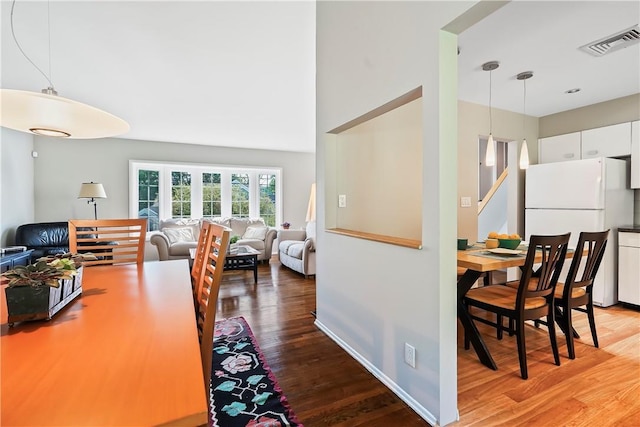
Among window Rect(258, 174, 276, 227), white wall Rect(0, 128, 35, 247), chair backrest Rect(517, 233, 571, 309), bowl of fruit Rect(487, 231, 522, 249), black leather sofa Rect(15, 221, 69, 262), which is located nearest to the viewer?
chair backrest Rect(517, 233, 571, 309)

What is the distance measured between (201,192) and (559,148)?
615 centimetres

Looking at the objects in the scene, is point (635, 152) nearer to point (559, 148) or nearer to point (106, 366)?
point (559, 148)

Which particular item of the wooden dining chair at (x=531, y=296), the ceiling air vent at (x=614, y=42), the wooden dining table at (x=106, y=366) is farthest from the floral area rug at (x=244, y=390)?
the ceiling air vent at (x=614, y=42)

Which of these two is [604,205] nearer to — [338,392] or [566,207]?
[566,207]

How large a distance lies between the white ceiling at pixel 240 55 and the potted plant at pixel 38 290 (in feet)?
6.28

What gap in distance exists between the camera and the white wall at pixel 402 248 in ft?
4.80

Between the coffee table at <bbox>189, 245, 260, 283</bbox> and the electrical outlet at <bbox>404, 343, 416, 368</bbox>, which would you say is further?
the coffee table at <bbox>189, 245, 260, 283</bbox>

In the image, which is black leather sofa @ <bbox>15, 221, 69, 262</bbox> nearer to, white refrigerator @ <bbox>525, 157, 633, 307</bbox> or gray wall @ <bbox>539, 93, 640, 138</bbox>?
white refrigerator @ <bbox>525, 157, 633, 307</bbox>

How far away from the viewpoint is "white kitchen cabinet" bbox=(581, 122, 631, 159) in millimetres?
3291

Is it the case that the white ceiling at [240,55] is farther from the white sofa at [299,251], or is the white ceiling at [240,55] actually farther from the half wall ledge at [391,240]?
the white sofa at [299,251]

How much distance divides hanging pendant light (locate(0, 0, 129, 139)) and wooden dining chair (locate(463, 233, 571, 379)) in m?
2.38

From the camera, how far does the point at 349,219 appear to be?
2.71 metres

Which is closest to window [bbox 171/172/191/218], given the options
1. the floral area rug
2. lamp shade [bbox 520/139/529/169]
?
the floral area rug

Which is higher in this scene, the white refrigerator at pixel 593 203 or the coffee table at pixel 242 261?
the white refrigerator at pixel 593 203
